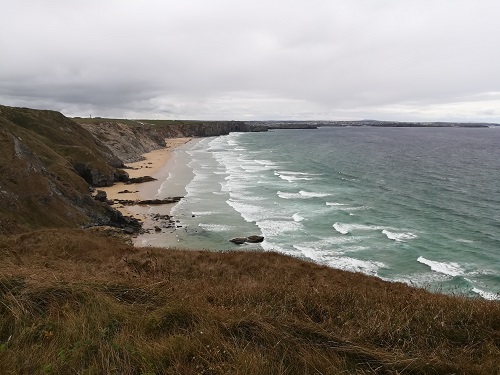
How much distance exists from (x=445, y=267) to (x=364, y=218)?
40.1 ft

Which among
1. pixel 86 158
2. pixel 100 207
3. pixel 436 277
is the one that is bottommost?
pixel 436 277

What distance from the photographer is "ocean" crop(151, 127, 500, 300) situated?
25.1 metres

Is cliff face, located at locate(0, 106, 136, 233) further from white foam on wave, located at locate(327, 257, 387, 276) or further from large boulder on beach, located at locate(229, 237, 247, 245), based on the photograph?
white foam on wave, located at locate(327, 257, 387, 276)

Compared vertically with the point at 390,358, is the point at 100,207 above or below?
below

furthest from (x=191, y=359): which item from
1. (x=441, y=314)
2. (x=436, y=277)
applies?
(x=436, y=277)

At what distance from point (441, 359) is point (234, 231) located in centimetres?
2757

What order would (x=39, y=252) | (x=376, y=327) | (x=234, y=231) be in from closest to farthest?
1. (x=376, y=327)
2. (x=39, y=252)
3. (x=234, y=231)

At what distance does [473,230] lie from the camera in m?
33.2

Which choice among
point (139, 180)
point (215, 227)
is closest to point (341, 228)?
point (215, 227)

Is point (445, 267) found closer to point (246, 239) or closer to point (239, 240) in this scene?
point (246, 239)

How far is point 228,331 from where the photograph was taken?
5547 mm

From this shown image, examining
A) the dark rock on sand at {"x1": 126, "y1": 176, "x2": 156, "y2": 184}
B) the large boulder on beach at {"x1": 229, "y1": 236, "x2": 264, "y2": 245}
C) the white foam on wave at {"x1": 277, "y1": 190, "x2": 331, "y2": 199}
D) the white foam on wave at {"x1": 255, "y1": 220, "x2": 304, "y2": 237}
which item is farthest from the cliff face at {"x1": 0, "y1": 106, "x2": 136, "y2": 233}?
the white foam on wave at {"x1": 277, "y1": 190, "x2": 331, "y2": 199}

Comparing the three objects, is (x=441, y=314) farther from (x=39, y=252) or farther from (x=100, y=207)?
(x=100, y=207)

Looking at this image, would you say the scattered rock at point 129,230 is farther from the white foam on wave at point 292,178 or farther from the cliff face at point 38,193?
the white foam on wave at point 292,178
